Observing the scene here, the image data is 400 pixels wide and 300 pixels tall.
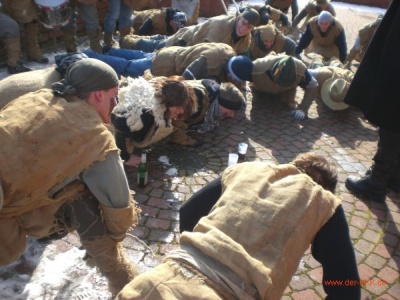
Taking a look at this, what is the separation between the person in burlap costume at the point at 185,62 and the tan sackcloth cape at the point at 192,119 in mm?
597

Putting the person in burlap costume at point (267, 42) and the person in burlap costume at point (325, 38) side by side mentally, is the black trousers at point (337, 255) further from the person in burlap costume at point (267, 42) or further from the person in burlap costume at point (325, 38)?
the person in burlap costume at point (325, 38)

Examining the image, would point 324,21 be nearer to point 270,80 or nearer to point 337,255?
point 270,80

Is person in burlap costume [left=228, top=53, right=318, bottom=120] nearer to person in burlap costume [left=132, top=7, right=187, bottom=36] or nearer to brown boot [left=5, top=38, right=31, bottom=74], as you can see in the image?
person in burlap costume [left=132, top=7, right=187, bottom=36]

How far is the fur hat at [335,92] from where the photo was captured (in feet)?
19.6

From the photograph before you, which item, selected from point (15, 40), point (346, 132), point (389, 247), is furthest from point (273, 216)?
point (15, 40)

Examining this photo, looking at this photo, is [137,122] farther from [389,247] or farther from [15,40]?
[15,40]

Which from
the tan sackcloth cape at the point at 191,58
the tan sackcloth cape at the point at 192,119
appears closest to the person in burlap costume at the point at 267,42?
the tan sackcloth cape at the point at 191,58

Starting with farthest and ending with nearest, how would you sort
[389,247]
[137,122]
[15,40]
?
[15,40], [137,122], [389,247]

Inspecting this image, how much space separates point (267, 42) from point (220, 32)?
1.00 metres

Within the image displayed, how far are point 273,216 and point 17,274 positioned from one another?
85.5 inches

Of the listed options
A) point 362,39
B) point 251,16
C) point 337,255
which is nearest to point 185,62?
point 251,16

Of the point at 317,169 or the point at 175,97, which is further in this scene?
the point at 175,97

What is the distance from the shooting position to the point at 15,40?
19.5 feet

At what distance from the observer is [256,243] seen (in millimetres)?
1641
